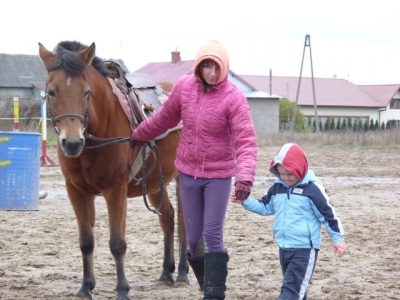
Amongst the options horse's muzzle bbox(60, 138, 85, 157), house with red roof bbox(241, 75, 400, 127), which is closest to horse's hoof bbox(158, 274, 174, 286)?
horse's muzzle bbox(60, 138, 85, 157)

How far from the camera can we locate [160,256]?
25.7 ft

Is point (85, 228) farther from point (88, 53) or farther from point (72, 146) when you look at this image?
point (88, 53)

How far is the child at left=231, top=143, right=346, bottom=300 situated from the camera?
190 inches

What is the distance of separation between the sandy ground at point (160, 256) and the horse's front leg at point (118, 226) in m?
0.30

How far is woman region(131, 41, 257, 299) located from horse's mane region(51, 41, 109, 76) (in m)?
0.80

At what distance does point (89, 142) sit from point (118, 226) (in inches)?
28.4

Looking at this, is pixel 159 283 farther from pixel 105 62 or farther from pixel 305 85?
pixel 305 85

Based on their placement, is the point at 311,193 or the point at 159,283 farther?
the point at 159,283

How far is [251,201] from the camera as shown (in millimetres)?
5031

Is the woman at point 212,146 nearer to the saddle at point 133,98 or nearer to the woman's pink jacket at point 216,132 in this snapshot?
the woman's pink jacket at point 216,132

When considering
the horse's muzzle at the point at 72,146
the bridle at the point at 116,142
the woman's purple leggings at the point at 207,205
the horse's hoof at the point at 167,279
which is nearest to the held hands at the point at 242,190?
the woman's purple leggings at the point at 207,205

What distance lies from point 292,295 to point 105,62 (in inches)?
109

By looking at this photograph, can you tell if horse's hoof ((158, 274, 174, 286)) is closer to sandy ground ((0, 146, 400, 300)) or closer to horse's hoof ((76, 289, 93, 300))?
sandy ground ((0, 146, 400, 300))

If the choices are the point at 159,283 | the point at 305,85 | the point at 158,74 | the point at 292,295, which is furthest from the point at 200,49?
the point at 305,85
